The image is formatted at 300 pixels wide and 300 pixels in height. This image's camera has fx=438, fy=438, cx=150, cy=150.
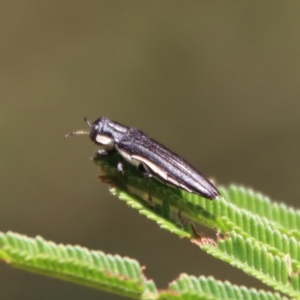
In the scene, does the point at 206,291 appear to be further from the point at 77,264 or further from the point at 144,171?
the point at 144,171

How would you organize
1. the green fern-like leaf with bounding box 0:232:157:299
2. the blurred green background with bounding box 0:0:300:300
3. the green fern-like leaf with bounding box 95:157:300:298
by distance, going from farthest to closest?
the blurred green background with bounding box 0:0:300:300 → the green fern-like leaf with bounding box 95:157:300:298 → the green fern-like leaf with bounding box 0:232:157:299

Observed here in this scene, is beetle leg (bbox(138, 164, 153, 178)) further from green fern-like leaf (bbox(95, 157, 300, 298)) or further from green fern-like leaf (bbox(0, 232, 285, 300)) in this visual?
green fern-like leaf (bbox(0, 232, 285, 300))

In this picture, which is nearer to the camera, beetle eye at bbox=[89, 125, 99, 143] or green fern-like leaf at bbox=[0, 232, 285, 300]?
green fern-like leaf at bbox=[0, 232, 285, 300]

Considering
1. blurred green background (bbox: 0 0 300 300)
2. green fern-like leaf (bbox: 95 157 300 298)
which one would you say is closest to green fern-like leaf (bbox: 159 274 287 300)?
green fern-like leaf (bbox: 95 157 300 298)

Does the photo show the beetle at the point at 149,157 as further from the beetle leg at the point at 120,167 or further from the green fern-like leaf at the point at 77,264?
the green fern-like leaf at the point at 77,264

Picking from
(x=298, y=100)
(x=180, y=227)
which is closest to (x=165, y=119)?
(x=298, y=100)

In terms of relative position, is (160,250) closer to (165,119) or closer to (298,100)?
(165,119)

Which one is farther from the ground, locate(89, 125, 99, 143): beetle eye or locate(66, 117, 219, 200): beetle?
locate(89, 125, 99, 143): beetle eye
